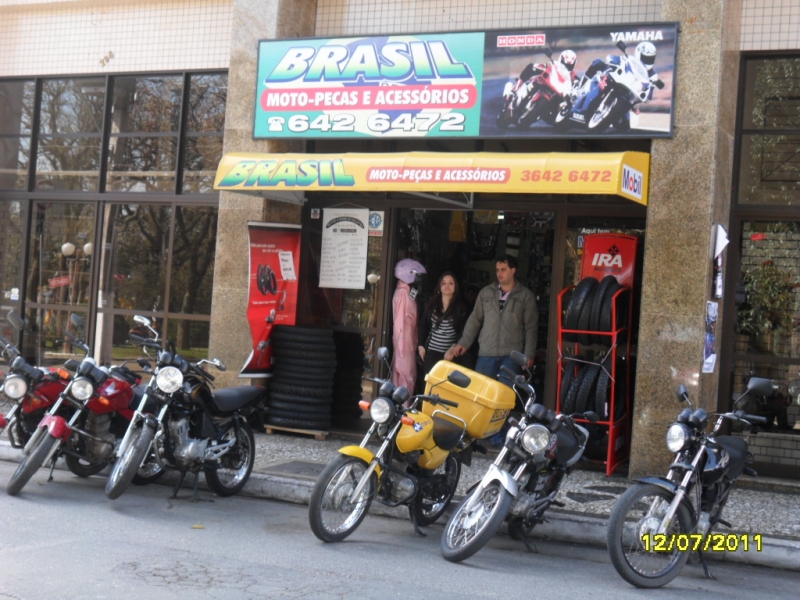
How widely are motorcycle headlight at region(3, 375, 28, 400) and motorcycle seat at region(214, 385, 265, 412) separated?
1.52m

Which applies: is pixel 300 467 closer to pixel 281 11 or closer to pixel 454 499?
pixel 454 499

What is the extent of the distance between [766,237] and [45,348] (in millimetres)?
9127

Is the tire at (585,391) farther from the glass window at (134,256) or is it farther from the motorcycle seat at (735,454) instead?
the glass window at (134,256)

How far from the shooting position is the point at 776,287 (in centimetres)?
907

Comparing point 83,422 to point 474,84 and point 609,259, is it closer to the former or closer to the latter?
point 474,84

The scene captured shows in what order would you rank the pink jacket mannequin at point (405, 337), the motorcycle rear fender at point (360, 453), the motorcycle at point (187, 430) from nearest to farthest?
the motorcycle rear fender at point (360, 453) → the motorcycle at point (187, 430) → the pink jacket mannequin at point (405, 337)

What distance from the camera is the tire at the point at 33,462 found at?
693cm

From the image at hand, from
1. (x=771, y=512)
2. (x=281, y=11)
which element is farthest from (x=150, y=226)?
(x=771, y=512)

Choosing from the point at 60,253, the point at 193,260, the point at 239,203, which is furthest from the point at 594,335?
the point at 60,253

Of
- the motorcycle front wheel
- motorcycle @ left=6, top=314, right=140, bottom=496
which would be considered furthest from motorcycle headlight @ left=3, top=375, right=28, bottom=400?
the motorcycle front wheel

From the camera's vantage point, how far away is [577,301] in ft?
29.2

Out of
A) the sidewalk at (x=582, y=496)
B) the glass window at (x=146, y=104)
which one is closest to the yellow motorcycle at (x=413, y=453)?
the sidewalk at (x=582, y=496)

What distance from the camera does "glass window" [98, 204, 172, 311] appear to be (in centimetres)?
1145

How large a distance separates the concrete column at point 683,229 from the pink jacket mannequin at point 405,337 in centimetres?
270
